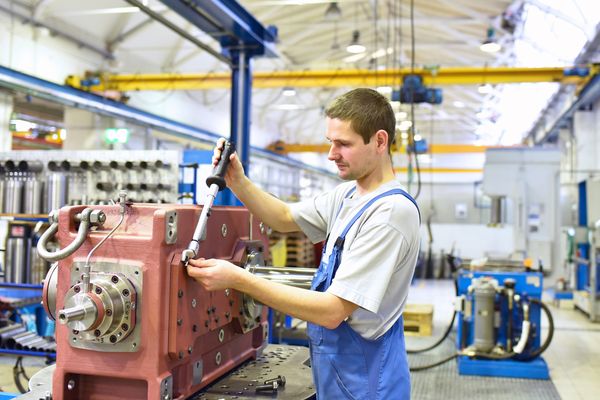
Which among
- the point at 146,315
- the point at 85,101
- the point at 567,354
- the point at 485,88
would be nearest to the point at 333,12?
the point at 85,101

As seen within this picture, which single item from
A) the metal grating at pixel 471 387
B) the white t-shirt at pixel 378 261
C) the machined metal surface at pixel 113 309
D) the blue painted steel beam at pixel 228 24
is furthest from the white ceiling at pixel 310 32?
the machined metal surface at pixel 113 309

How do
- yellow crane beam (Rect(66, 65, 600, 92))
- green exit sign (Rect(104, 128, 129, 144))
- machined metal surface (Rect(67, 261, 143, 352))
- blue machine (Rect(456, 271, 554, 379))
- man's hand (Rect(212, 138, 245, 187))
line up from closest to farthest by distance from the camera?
machined metal surface (Rect(67, 261, 143, 352)) < man's hand (Rect(212, 138, 245, 187)) < blue machine (Rect(456, 271, 554, 379)) < yellow crane beam (Rect(66, 65, 600, 92)) < green exit sign (Rect(104, 128, 129, 144))

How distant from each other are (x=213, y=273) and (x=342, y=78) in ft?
21.4

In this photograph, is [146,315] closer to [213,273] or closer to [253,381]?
[213,273]

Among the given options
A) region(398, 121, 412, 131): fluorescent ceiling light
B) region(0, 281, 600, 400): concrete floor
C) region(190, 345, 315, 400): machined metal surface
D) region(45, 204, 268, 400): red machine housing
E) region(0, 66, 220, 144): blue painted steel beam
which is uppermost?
region(398, 121, 412, 131): fluorescent ceiling light

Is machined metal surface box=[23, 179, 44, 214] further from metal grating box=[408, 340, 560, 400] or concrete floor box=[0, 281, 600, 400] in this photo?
metal grating box=[408, 340, 560, 400]

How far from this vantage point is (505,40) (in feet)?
27.6

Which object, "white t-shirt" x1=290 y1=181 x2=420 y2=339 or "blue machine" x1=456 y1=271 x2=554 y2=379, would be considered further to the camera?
"blue machine" x1=456 y1=271 x2=554 y2=379

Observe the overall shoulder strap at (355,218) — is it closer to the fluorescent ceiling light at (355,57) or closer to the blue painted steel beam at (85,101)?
the blue painted steel beam at (85,101)

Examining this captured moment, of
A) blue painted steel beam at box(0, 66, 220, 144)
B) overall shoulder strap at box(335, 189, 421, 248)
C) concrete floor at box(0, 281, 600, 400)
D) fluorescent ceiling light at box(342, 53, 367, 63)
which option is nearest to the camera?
overall shoulder strap at box(335, 189, 421, 248)

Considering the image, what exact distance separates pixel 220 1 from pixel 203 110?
7.48 m

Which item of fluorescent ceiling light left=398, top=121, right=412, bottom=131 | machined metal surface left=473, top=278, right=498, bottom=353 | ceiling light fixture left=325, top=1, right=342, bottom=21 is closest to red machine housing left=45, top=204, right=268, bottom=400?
machined metal surface left=473, top=278, right=498, bottom=353

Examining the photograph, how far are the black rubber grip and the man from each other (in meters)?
0.04

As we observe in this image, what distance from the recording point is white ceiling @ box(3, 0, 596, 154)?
6.77m
